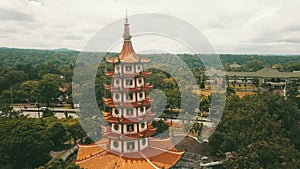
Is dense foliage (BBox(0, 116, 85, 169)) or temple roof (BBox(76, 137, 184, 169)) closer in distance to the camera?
temple roof (BBox(76, 137, 184, 169))

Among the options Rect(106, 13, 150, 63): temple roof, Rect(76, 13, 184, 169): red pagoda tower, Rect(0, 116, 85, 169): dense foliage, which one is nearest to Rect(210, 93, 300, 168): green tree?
Rect(76, 13, 184, 169): red pagoda tower

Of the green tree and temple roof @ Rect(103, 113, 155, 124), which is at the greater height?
temple roof @ Rect(103, 113, 155, 124)

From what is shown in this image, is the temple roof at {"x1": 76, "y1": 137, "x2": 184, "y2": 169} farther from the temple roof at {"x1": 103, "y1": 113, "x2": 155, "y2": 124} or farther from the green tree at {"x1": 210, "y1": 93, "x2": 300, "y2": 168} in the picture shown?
the green tree at {"x1": 210, "y1": 93, "x2": 300, "y2": 168}

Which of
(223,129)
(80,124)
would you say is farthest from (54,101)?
(223,129)

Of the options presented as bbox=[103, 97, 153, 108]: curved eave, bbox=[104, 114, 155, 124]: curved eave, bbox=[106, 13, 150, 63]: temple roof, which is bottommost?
bbox=[104, 114, 155, 124]: curved eave

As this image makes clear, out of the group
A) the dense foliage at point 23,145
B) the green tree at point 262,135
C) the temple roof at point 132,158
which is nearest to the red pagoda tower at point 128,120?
the temple roof at point 132,158

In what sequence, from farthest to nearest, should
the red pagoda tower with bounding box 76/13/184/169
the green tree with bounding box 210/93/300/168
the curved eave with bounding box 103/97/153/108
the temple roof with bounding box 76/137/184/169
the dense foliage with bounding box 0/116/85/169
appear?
the dense foliage with bounding box 0/116/85/169, the green tree with bounding box 210/93/300/168, the curved eave with bounding box 103/97/153/108, the red pagoda tower with bounding box 76/13/184/169, the temple roof with bounding box 76/137/184/169

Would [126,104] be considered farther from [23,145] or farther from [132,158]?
[23,145]

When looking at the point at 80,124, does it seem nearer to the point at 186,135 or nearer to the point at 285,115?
the point at 186,135
